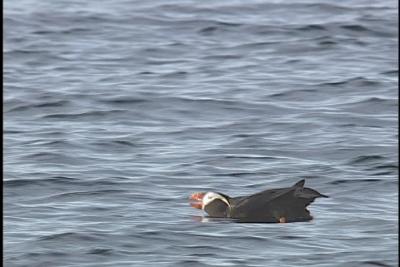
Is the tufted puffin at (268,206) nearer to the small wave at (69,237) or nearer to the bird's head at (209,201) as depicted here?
the bird's head at (209,201)

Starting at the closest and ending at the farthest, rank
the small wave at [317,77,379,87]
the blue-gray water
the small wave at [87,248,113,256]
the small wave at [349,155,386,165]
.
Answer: the small wave at [87,248,113,256] → the blue-gray water → the small wave at [349,155,386,165] → the small wave at [317,77,379,87]

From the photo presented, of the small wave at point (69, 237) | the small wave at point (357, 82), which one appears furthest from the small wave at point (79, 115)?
the small wave at point (69, 237)

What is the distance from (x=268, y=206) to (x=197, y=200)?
0.62m

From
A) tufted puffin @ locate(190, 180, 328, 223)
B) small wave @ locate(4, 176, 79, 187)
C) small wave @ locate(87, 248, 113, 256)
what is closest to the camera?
small wave @ locate(87, 248, 113, 256)

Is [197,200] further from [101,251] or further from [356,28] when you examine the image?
[356,28]

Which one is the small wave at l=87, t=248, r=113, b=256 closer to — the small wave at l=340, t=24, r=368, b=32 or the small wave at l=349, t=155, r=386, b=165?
the small wave at l=349, t=155, r=386, b=165

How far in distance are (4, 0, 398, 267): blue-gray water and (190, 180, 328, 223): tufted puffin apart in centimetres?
13

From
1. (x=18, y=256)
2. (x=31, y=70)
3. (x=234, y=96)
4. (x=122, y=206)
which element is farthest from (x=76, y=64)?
(x=18, y=256)

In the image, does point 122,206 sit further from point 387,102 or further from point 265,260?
point 387,102

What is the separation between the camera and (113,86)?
60.4 ft

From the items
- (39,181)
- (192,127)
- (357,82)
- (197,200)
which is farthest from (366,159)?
(357,82)

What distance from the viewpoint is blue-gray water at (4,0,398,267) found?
420 inches

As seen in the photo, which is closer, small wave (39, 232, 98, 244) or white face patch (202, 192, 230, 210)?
small wave (39, 232, 98, 244)

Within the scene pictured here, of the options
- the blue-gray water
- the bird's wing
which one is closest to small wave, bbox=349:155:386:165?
the blue-gray water
